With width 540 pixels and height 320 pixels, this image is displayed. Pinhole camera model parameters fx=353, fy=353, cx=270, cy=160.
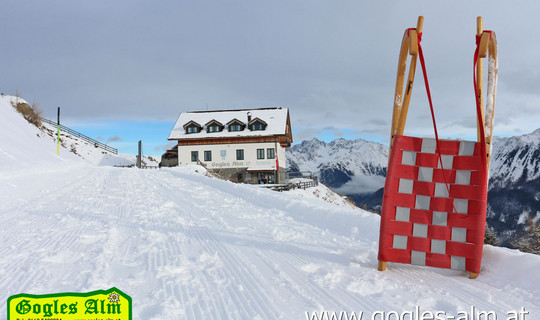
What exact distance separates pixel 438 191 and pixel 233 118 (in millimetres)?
40005

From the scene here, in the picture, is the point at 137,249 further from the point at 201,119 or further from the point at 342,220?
the point at 201,119

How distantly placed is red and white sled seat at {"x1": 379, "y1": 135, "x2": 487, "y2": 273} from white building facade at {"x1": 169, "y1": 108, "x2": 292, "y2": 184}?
35590mm

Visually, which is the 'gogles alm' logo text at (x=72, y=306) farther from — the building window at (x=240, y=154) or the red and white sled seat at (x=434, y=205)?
the building window at (x=240, y=154)

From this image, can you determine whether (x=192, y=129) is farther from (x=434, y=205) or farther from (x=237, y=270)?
(x=434, y=205)

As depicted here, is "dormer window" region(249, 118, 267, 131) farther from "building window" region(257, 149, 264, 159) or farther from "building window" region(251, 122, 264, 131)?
"building window" region(257, 149, 264, 159)

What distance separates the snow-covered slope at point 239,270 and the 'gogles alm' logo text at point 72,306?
538 millimetres

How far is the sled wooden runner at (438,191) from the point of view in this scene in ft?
12.6

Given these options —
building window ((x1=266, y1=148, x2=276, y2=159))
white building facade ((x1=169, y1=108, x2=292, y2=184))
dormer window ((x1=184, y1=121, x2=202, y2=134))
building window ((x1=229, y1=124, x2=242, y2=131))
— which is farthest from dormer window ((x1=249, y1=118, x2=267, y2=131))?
dormer window ((x1=184, y1=121, x2=202, y2=134))

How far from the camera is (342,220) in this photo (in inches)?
278

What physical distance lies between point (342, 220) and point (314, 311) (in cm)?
429

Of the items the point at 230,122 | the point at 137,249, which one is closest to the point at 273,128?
the point at 230,122

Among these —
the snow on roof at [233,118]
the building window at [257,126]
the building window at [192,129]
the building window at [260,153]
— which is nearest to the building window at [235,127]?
the snow on roof at [233,118]

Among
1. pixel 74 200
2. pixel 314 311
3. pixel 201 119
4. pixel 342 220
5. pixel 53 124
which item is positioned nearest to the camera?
pixel 314 311

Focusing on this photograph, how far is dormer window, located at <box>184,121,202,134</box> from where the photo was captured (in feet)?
140
